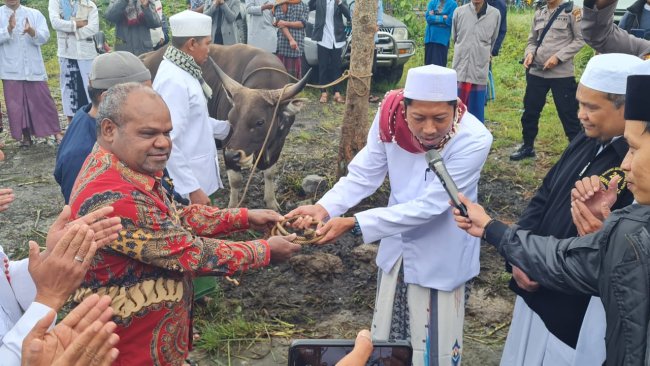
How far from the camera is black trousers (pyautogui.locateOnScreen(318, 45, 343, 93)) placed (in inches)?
399

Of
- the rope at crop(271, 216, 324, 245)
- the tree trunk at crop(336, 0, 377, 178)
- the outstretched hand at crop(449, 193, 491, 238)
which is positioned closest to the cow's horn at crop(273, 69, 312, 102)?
the tree trunk at crop(336, 0, 377, 178)

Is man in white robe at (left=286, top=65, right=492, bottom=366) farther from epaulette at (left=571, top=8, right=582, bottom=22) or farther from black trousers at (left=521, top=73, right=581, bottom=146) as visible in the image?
epaulette at (left=571, top=8, right=582, bottom=22)

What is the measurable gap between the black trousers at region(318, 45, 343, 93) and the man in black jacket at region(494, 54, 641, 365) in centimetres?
743

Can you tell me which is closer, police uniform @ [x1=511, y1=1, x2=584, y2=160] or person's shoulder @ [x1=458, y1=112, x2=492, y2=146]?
person's shoulder @ [x1=458, y1=112, x2=492, y2=146]

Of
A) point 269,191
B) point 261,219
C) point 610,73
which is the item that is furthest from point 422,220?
point 269,191

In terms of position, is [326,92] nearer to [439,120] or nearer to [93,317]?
[439,120]

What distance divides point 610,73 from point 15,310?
2.58m

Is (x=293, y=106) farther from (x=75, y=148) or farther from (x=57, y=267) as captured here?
(x=57, y=267)

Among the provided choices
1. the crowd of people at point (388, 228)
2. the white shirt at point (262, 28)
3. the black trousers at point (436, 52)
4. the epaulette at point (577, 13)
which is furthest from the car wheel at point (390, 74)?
the crowd of people at point (388, 228)

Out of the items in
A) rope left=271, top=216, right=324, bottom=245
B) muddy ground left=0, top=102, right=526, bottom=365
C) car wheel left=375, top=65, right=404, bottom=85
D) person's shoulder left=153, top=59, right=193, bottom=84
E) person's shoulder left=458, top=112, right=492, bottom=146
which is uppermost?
person's shoulder left=458, top=112, right=492, bottom=146

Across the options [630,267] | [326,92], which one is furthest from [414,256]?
[326,92]

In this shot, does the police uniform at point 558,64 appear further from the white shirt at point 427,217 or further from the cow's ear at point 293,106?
the white shirt at point 427,217

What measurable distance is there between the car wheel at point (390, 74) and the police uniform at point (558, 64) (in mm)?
3926

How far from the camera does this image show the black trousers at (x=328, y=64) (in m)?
10.1
